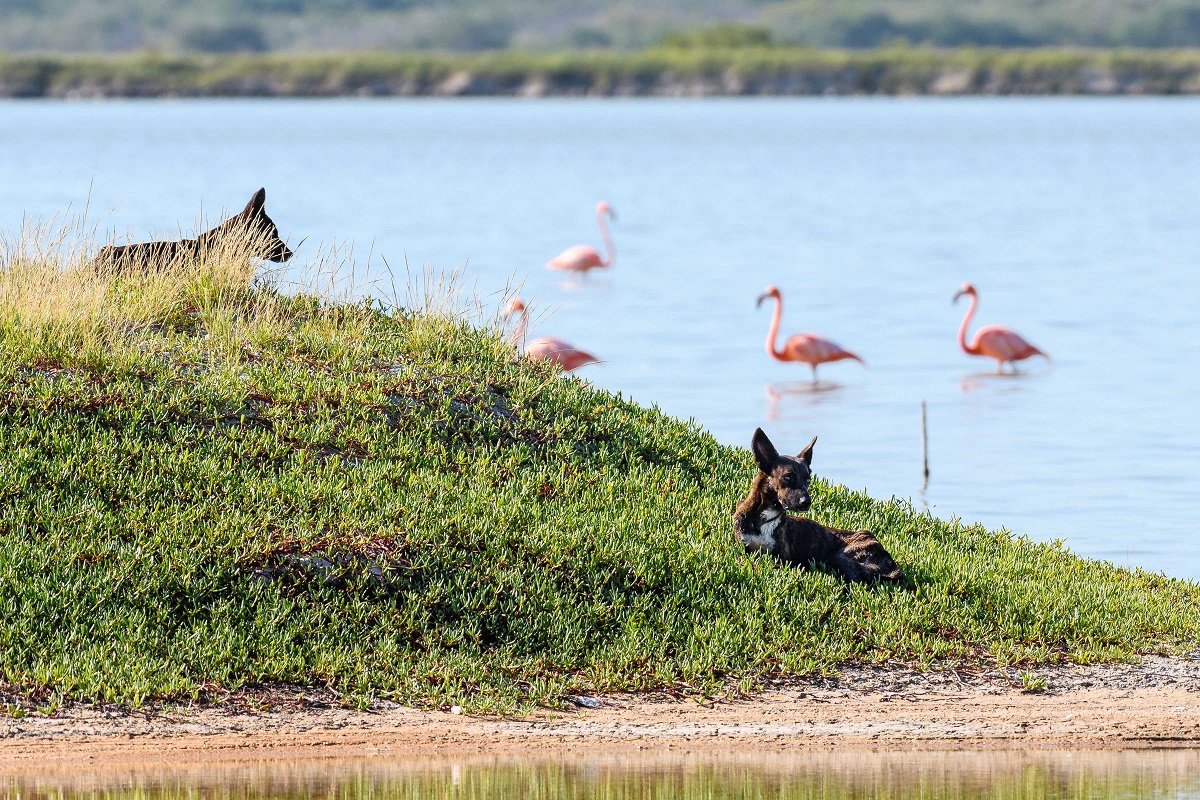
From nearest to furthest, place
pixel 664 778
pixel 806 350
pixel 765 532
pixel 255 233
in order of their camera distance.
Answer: pixel 664 778 → pixel 765 532 → pixel 255 233 → pixel 806 350

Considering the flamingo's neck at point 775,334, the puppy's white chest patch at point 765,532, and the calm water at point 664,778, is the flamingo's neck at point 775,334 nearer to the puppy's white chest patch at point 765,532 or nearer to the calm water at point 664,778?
the puppy's white chest patch at point 765,532

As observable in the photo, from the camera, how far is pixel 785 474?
1068 cm

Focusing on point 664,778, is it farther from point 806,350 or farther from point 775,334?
point 806,350

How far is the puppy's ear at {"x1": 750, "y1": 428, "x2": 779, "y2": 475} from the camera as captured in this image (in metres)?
10.6

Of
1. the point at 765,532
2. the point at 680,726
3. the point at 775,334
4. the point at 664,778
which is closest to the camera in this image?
the point at 664,778

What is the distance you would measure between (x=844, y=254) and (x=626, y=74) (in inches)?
4617

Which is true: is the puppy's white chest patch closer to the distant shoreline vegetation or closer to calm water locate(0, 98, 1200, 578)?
calm water locate(0, 98, 1200, 578)

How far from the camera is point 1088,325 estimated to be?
30.0 metres

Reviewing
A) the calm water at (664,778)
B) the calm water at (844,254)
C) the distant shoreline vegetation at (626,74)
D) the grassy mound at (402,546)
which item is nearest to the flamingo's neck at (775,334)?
the calm water at (844,254)

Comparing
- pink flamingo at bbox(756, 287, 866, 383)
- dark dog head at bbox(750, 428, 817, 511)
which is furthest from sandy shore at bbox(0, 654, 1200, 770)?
pink flamingo at bbox(756, 287, 866, 383)

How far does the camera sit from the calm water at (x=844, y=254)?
1914 cm

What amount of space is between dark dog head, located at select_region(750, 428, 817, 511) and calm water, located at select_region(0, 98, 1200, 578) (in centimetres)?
492

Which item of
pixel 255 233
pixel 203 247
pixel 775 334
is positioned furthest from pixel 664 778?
pixel 775 334

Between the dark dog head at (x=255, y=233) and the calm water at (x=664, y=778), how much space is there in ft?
23.0
